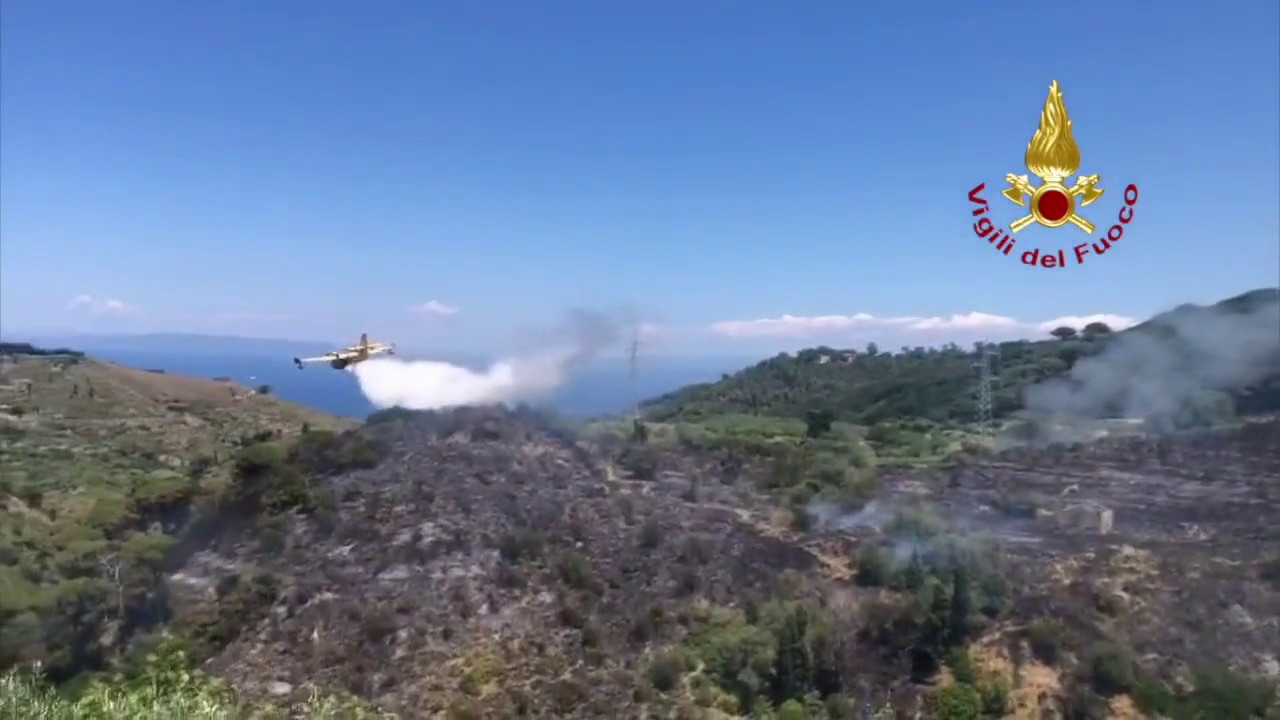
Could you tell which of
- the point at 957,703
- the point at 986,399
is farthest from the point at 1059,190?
the point at 986,399

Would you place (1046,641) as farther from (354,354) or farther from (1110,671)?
(354,354)

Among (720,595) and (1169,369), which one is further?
(1169,369)

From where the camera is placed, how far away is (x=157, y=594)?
24000mm

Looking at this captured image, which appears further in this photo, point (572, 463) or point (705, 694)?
point (572, 463)

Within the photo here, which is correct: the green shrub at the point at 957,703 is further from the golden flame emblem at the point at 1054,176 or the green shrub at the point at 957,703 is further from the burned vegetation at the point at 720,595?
the golden flame emblem at the point at 1054,176

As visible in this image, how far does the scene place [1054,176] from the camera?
48.0 feet

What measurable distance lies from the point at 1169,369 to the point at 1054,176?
1632 inches

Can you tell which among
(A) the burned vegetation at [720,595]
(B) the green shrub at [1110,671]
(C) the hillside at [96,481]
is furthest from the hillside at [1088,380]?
(B) the green shrub at [1110,671]

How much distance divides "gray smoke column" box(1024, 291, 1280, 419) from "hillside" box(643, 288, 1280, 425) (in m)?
0.06

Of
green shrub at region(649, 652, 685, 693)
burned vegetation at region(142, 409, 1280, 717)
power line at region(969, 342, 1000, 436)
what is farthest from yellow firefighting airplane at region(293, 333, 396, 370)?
power line at region(969, 342, 1000, 436)

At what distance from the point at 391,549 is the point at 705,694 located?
9.87 metres

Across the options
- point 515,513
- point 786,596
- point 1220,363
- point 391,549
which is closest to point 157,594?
point 391,549

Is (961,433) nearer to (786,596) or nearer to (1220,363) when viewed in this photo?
(1220,363)

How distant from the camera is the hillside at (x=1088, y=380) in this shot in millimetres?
47938
